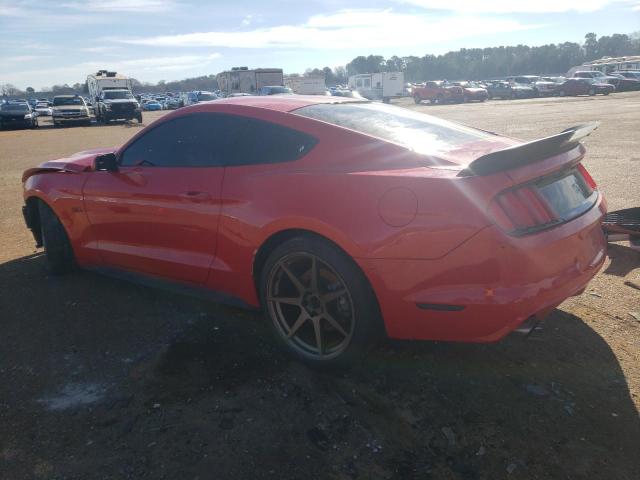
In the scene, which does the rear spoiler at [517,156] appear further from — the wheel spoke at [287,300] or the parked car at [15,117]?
the parked car at [15,117]

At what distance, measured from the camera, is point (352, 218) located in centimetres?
263

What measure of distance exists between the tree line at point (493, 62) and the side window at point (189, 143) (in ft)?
325

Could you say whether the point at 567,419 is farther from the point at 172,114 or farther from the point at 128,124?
the point at 128,124

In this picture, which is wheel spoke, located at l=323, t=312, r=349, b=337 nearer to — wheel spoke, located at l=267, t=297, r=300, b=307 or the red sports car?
the red sports car

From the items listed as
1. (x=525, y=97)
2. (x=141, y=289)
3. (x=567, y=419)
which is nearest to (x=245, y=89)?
(x=525, y=97)

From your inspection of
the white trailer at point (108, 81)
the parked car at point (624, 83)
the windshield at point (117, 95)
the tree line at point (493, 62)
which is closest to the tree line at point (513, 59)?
the tree line at point (493, 62)

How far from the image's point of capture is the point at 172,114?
3699 mm

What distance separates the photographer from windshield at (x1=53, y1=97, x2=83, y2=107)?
28.5 metres

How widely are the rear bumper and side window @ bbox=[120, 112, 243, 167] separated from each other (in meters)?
1.39

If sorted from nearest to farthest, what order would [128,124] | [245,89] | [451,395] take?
1. [451,395]
2. [128,124]
3. [245,89]

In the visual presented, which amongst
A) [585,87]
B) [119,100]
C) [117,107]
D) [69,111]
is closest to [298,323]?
[117,107]

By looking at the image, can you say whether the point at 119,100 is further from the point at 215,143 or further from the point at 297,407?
the point at 297,407

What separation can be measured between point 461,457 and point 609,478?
1.98 ft

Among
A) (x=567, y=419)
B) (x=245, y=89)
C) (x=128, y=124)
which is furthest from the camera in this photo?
(x=245, y=89)
